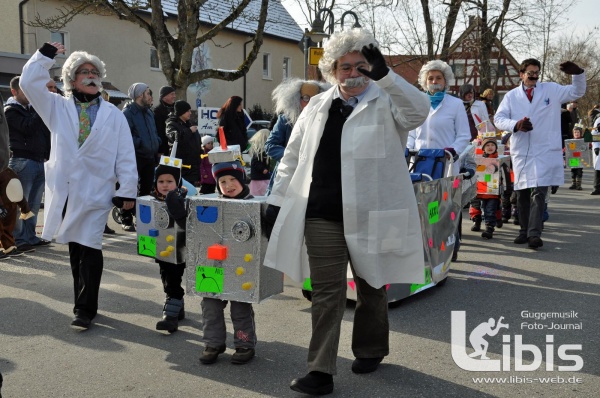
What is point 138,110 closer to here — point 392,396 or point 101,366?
point 101,366

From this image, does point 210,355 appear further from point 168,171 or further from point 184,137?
point 184,137

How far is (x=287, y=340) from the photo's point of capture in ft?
17.5

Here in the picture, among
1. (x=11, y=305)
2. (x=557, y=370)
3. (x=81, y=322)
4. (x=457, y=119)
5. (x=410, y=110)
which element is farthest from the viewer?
(x=457, y=119)

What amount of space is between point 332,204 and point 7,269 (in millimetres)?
5048

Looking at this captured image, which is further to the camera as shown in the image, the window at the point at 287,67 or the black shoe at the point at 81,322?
the window at the point at 287,67

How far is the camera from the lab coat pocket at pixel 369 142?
4.21m

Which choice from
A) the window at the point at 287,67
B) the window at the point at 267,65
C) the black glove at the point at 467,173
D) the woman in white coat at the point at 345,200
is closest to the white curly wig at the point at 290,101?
the black glove at the point at 467,173

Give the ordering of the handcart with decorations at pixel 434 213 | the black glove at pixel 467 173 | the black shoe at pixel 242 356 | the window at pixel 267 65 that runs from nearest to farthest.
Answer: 1. the black shoe at pixel 242 356
2. the handcart with decorations at pixel 434 213
3. the black glove at pixel 467 173
4. the window at pixel 267 65

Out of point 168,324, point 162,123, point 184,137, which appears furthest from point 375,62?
point 162,123

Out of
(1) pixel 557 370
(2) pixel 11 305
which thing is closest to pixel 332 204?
(1) pixel 557 370

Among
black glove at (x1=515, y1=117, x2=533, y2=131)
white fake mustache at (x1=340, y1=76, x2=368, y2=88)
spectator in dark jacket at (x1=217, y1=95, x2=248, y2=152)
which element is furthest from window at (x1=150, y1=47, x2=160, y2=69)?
white fake mustache at (x1=340, y1=76, x2=368, y2=88)

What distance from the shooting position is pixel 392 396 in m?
4.23

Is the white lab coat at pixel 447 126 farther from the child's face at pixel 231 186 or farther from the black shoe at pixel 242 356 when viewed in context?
the black shoe at pixel 242 356

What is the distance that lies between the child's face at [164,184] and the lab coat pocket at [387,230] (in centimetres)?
185
